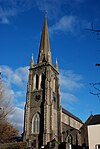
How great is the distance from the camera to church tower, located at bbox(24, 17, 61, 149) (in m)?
53.3

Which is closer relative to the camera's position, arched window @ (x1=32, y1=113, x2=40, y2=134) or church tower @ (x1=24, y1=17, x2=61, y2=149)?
church tower @ (x1=24, y1=17, x2=61, y2=149)

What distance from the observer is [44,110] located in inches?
2174

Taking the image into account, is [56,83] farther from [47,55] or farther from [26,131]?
[26,131]

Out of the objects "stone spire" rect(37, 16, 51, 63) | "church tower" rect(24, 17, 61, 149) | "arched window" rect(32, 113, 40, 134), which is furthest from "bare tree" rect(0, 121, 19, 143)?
"stone spire" rect(37, 16, 51, 63)

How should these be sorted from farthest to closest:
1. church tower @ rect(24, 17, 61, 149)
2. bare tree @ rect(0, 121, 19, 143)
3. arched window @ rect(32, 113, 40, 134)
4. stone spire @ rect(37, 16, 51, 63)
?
stone spire @ rect(37, 16, 51, 63) < arched window @ rect(32, 113, 40, 134) < church tower @ rect(24, 17, 61, 149) < bare tree @ rect(0, 121, 19, 143)

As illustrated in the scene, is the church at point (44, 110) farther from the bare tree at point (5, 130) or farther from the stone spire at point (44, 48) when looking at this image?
the bare tree at point (5, 130)

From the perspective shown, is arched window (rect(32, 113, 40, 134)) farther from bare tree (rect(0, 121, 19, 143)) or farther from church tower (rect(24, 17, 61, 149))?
bare tree (rect(0, 121, 19, 143))

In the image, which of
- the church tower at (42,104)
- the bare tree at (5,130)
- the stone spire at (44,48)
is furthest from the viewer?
the stone spire at (44,48)

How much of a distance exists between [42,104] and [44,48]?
756 inches

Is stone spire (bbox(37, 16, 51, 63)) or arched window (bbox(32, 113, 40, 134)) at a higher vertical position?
stone spire (bbox(37, 16, 51, 63))

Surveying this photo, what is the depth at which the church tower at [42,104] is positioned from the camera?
53312 millimetres

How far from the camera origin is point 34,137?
53.6 m

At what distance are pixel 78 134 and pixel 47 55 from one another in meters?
23.5

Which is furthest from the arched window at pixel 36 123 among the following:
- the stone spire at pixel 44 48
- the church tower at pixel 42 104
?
the stone spire at pixel 44 48
